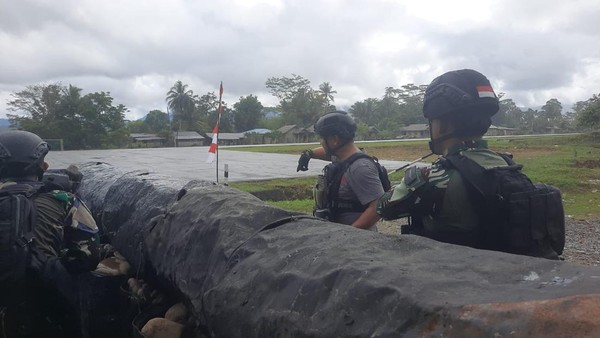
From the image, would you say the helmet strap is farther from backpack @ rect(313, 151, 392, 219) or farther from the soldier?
the soldier

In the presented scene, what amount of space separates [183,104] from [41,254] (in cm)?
8555

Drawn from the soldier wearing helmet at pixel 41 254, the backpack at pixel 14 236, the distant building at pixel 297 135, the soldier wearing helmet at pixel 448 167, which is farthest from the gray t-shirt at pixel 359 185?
the distant building at pixel 297 135

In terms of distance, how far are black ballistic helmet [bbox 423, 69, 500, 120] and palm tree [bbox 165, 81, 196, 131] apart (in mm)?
85642

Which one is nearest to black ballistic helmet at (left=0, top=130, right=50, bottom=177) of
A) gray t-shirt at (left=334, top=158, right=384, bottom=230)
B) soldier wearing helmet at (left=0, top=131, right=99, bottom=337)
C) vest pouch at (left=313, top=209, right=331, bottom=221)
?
soldier wearing helmet at (left=0, top=131, right=99, bottom=337)

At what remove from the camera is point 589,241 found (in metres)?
9.16

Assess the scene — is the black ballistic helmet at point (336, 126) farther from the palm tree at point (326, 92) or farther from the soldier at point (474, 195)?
the palm tree at point (326, 92)

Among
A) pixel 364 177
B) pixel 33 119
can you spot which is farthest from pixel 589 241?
pixel 33 119

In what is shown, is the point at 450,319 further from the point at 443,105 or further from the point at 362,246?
the point at 443,105

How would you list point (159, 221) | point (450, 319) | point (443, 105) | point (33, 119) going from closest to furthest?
1. point (450, 319)
2. point (443, 105)
3. point (159, 221)
4. point (33, 119)

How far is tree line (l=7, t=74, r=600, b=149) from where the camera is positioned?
54594mm

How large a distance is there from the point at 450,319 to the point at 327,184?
8.37 feet

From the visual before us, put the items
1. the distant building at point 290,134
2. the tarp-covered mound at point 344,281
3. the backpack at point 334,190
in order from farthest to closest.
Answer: the distant building at point 290,134 → the backpack at point 334,190 → the tarp-covered mound at point 344,281

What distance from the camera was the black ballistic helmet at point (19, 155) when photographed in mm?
3213

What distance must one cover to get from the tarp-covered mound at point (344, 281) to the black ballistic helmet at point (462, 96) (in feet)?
2.67
